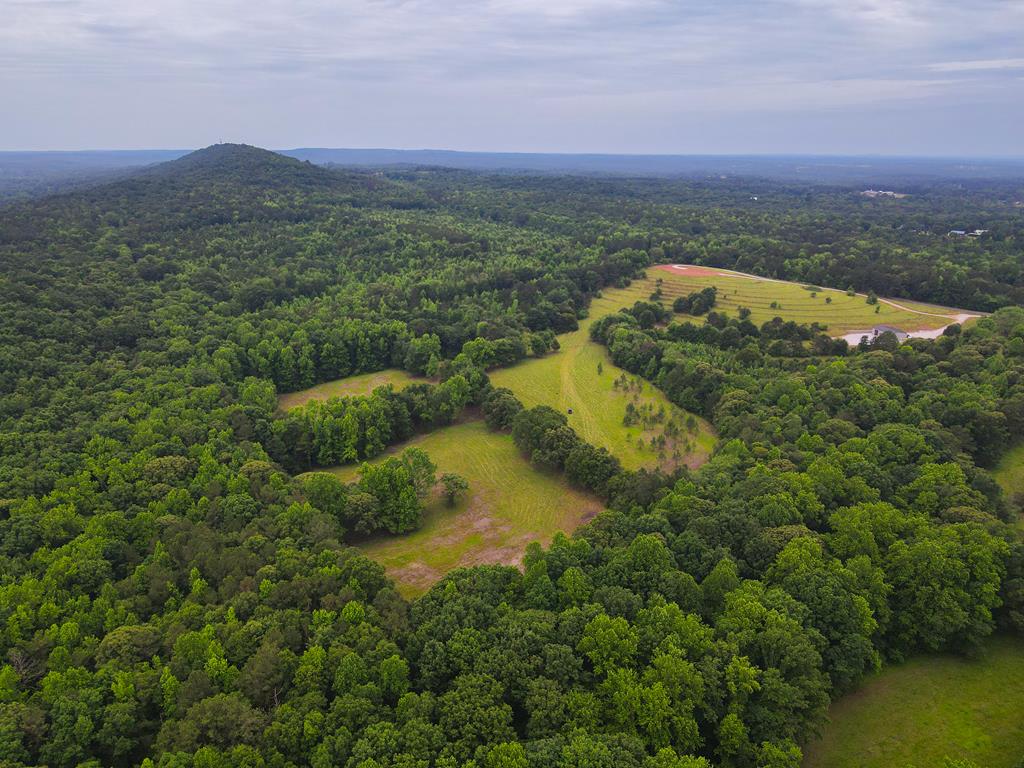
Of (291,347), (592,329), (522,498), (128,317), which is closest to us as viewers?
(522,498)

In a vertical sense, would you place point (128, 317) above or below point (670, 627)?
above

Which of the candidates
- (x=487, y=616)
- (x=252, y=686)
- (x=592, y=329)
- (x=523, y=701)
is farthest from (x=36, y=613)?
(x=592, y=329)

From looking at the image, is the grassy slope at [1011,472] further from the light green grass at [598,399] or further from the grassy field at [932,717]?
the light green grass at [598,399]

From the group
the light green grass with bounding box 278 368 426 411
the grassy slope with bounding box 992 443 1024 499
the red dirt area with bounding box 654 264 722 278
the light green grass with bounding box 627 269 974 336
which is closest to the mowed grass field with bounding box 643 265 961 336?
the light green grass with bounding box 627 269 974 336

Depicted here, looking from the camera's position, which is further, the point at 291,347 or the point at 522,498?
the point at 291,347

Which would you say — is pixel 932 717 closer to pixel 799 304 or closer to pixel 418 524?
pixel 418 524

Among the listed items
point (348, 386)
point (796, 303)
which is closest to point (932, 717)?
point (348, 386)

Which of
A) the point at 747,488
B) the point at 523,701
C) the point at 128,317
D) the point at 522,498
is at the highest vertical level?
the point at 128,317

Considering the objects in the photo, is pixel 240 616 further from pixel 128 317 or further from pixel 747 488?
pixel 128 317
